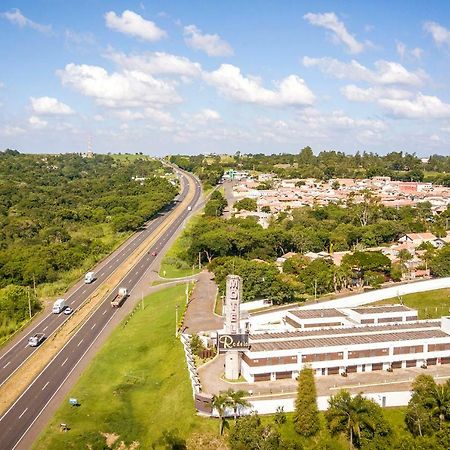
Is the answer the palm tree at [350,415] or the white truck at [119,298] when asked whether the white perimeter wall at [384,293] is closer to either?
the white truck at [119,298]

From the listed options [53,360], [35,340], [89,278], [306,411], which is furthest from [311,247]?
[306,411]

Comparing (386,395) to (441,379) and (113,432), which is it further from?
(113,432)

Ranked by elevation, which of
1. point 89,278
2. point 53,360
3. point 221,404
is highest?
point 89,278

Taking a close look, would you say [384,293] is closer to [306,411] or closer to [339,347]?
[339,347]

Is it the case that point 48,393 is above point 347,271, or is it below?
below

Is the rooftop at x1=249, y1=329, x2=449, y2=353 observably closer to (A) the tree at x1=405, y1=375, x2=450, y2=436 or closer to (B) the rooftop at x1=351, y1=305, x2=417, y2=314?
(B) the rooftop at x1=351, y1=305, x2=417, y2=314

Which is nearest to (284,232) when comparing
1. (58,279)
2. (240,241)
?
(240,241)
